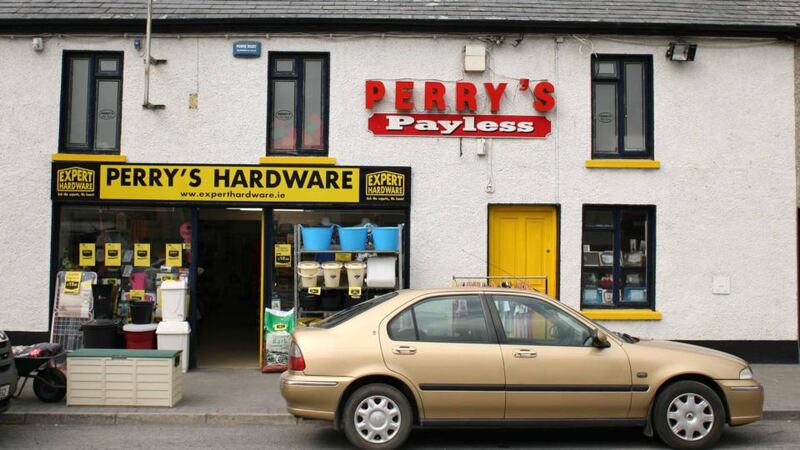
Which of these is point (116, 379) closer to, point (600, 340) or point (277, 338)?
point (277, 338)

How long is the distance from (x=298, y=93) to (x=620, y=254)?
5548 mm

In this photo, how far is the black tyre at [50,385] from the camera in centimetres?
839

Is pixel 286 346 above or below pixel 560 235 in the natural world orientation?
below

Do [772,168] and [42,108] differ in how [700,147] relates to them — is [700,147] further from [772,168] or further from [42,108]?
[42,108]

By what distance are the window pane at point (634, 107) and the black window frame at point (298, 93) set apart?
4.66m

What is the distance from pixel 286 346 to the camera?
10.5 metres

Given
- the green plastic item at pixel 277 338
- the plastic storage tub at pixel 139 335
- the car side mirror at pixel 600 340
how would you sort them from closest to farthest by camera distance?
the car side mirror at pixel 600 340 → the plastic storage tub at pixel 139 335 → the green plastic item at pixel 277 338

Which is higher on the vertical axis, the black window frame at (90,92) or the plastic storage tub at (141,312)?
the black window frame at (90,92)

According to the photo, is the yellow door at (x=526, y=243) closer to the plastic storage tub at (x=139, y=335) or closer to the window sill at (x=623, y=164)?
the window sill at (x=623, y=164)

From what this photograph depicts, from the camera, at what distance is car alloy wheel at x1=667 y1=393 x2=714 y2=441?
6844 mm

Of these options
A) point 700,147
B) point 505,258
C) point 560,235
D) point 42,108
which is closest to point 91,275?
point 42,108

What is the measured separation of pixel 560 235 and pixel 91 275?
710cm

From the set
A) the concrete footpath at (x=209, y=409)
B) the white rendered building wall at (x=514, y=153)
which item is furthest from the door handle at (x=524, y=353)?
the white rendered building wall at (x=514, y=153)

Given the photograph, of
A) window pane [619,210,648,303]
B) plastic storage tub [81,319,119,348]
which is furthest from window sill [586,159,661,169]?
plastic storage tub [81,319,119,348]
